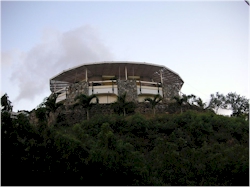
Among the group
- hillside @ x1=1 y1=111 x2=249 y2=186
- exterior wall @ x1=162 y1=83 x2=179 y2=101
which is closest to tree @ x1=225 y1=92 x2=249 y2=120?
exterior wall @ x1=162 y1=83 x2=179 y2=101

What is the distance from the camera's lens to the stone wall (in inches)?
1101

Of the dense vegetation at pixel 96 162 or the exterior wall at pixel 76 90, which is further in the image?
the exterior wall at pixel 76 90

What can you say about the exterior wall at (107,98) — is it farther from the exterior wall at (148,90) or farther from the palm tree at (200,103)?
the palm tree at (200,103)

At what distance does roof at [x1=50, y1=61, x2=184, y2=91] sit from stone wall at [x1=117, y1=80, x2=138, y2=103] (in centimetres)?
183

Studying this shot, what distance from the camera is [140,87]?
94.2 ft

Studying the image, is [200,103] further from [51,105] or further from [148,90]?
[51,105]

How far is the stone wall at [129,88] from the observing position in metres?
28.0

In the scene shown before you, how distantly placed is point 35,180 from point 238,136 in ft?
47.2

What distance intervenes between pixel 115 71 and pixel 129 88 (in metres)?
3.26

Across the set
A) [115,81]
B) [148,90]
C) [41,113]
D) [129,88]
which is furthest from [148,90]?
[41,113]

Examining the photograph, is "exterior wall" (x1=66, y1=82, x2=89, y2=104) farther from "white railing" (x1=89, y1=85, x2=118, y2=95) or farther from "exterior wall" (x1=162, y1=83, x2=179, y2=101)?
"exterior wall" (x1=162, y1=83, x2=179, y2=101)

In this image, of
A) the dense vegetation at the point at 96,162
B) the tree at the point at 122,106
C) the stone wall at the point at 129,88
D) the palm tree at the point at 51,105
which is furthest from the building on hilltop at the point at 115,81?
the dense vegetation at the point at 96,162

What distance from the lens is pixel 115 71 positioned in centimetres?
3072

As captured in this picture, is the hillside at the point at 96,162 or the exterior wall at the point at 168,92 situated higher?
the exterior wall at the point at 168,92
